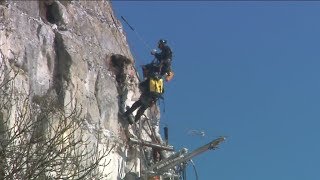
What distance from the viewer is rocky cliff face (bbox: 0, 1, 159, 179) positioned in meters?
17.7

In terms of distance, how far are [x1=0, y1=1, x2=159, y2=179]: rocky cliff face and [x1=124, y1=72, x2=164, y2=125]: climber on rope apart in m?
0.34

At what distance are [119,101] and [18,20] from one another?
169 inches

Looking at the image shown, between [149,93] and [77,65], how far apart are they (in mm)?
2731

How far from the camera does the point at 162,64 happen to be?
21438 millimetres

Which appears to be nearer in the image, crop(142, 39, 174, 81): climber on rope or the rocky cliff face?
the rocky cliff face

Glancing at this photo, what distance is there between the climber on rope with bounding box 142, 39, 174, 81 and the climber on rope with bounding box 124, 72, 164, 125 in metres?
0.25

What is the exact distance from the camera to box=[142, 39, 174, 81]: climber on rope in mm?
21297

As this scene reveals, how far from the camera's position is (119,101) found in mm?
20984

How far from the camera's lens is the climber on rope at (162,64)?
838 inches

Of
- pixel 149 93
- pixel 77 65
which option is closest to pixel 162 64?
A: pixel 149 93

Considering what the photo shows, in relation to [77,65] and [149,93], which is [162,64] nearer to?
[149,93]

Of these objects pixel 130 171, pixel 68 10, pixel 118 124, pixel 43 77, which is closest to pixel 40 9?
pixel 68 10

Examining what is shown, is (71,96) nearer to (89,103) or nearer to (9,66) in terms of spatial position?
(89,103)

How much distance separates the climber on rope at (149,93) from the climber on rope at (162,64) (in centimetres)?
25
